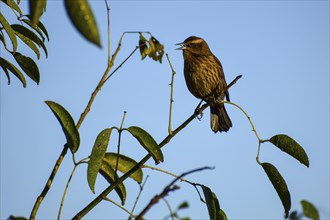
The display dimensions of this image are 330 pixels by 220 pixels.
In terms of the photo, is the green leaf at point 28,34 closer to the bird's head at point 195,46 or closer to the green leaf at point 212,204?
the green leaf at point 212,204

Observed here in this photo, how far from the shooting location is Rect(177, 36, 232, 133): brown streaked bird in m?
8.20

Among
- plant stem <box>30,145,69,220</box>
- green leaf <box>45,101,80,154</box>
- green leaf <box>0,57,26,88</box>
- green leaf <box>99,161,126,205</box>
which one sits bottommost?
green leaf <box>99,161,126,205</box>

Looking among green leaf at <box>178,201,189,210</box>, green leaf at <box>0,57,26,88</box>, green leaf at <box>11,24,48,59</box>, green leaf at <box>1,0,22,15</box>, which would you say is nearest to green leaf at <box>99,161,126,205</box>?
green leaf at <box>0,57,26,88</box>

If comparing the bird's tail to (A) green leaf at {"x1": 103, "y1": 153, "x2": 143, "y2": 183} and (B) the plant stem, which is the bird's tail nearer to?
(A) green leaf at {"x1": 103, "y1": 153, "x2": 143, "y2": 183}

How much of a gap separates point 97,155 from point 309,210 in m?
1.27

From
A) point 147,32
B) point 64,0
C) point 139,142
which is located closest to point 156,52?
point 147,32

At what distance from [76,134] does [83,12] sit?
45.9 inches

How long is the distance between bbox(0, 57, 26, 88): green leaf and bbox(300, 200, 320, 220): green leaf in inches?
78.7

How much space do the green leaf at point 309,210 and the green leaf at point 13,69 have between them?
1998 mm

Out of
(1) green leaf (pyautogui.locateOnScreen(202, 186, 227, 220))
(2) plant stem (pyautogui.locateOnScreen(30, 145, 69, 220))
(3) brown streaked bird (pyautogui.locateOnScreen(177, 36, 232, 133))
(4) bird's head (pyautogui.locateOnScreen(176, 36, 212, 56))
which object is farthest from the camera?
(4) bird's head (pyautogui.locateOnScreen(176, 36, 212, 56))

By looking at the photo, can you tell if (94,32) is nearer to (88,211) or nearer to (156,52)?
(88,211)

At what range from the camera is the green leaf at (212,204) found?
2.53m

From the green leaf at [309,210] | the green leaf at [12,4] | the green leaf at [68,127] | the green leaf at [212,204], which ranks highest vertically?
the green leaf at [12,4]

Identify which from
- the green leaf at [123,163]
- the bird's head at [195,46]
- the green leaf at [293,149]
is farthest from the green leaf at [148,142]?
the bird's head at [195,46]
